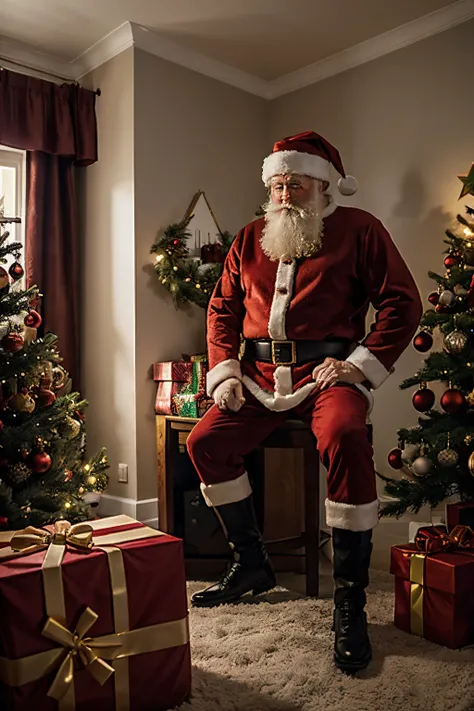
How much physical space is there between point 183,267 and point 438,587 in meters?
2.13

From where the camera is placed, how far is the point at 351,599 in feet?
6.62

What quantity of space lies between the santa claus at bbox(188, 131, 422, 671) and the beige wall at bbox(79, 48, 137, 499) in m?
1.10

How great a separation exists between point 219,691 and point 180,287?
2192mm

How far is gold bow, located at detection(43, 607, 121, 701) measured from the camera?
1.48 metres

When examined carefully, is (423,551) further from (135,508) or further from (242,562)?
(135,508)

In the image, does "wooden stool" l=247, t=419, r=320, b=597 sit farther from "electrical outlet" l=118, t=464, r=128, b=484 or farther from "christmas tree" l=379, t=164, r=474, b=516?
"electrical outlet" l=118, t=464, r=128, b=484

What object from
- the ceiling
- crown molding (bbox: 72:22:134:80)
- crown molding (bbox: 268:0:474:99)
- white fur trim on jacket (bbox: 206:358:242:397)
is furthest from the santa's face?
crown molding (bbox: 72:22:134:80)

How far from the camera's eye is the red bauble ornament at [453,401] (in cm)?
258

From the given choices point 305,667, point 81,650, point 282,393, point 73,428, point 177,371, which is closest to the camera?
point 81,650

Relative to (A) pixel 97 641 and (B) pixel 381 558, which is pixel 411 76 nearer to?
(B) pixel 381 558

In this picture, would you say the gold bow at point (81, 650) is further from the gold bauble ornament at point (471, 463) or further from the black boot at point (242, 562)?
the gold bauble ornament at point (471, 463)

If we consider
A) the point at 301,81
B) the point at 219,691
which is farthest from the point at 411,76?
the point at 219,691

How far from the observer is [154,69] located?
365cm

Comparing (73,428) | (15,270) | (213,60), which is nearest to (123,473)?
(73,428)
